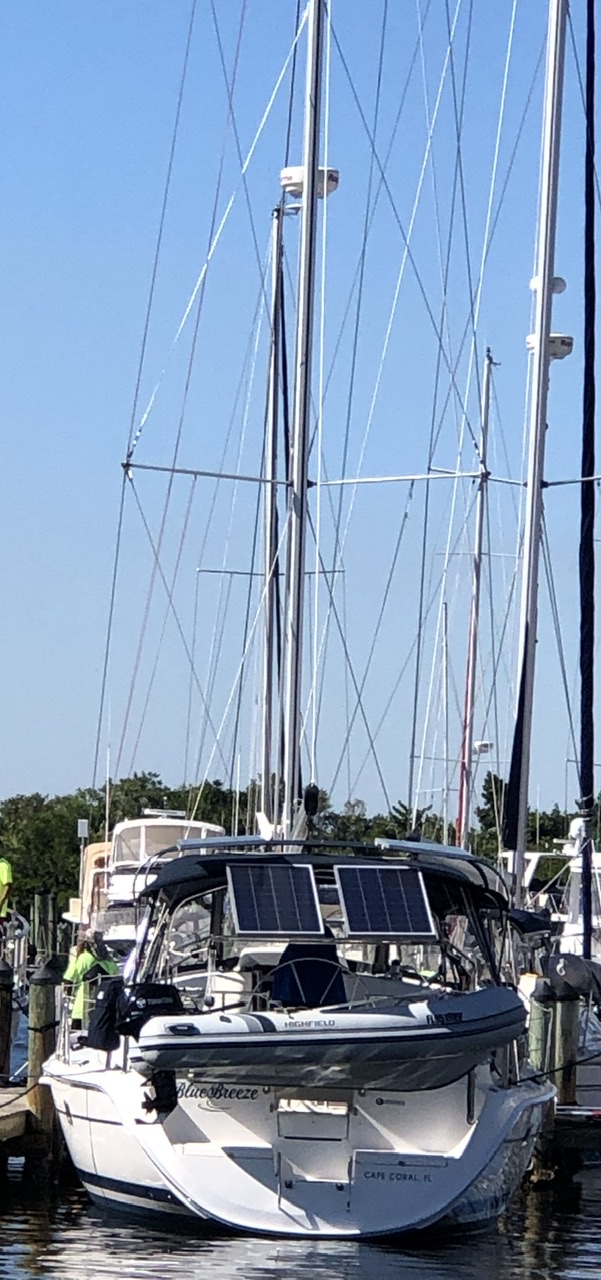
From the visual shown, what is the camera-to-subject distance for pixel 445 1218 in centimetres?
1412

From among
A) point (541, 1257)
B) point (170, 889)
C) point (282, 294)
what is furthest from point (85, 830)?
point (541, 1257)

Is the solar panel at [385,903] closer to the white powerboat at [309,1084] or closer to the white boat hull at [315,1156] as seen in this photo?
the white powerboat at [309,1084]

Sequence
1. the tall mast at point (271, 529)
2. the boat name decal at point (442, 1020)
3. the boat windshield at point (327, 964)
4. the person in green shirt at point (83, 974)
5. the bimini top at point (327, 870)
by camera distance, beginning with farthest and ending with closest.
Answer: the tall mast at point (271, 529) < the person in green shirt at point (83, 974) < the boat windshield at point (327, 964) < the bimini top at point (327, 870) < the boat name decal at point (442, 1020)

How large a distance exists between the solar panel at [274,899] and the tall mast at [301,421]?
459cm

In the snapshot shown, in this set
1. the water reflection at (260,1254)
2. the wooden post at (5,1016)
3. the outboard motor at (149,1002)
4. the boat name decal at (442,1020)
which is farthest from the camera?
the wooden post at (5,1016)

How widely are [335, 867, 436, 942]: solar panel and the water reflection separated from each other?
2182mm

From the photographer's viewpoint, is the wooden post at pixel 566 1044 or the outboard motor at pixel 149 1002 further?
the wooden post at pixel 566 1044

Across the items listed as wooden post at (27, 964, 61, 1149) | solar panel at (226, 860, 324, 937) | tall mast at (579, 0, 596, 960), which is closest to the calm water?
wooden post at (27, 964, 61, 1149)

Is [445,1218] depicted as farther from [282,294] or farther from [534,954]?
[282,294]

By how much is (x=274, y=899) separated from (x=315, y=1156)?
6.24 feet

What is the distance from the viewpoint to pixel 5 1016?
18984mm

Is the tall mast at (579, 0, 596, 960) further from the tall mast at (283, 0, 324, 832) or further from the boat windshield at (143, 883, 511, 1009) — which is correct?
the boat windshield at (143, 883, 511, 1009)

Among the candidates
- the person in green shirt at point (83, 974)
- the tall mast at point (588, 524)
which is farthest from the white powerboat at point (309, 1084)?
the tall mast at point (588, 524)

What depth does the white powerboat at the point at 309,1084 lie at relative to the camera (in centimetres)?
1377
